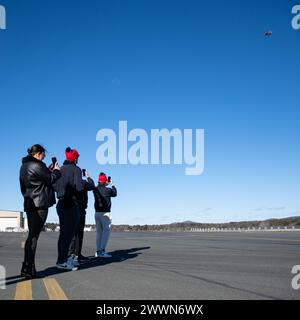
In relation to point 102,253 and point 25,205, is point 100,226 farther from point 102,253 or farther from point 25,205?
point 25,205

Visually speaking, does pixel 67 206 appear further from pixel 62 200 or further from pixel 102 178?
pixel 102 178

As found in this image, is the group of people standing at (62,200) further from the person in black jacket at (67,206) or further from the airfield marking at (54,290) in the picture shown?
the airfield marking at (54,290)

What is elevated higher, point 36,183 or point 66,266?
point 36,183

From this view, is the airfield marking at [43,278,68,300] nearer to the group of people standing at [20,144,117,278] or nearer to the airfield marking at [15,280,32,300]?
the airfield marking at [15,280,32,300]

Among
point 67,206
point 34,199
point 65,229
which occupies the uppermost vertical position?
point 34,199

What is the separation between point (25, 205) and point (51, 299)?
87.4 inches

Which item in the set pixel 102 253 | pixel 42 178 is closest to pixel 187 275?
pixel 42 178

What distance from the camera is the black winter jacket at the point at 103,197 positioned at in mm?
10586

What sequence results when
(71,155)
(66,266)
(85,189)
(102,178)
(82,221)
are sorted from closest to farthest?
1. (66,266)
2. (71,155)
3. (85,189)
4. (82,221)
5. (102,178)

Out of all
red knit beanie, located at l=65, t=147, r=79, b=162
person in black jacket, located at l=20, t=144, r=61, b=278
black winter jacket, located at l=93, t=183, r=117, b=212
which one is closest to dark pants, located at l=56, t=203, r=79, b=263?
red knit beanie, located at l=65, t=147, r=79, b=162

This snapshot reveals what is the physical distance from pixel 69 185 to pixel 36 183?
1.32 m

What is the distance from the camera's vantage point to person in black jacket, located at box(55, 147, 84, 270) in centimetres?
769

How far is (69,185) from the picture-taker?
7.93 metres
